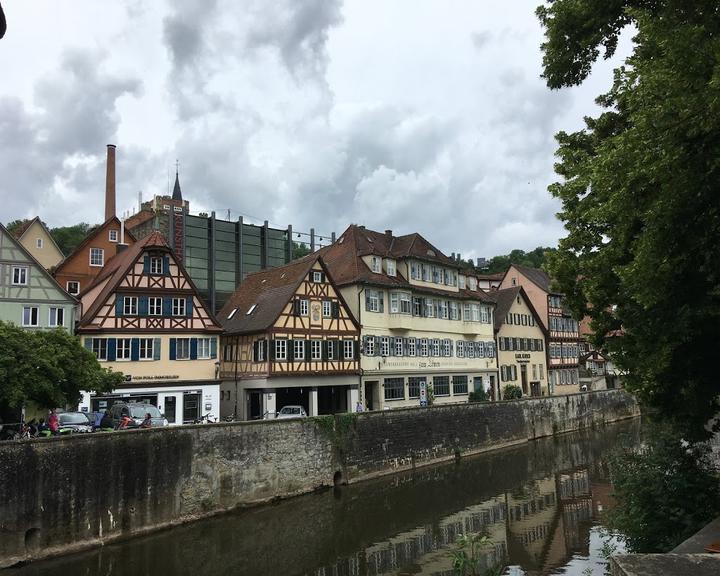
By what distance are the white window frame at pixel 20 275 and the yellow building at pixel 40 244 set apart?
494 inches

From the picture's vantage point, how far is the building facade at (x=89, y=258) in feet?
140

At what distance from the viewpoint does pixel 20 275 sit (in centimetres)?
3294

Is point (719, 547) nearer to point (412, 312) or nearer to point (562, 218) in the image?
point (562, 218)

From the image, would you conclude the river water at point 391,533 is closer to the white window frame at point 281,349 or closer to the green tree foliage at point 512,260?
the white window frame at point 281,349

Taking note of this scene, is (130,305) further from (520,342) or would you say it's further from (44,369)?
(520,342)

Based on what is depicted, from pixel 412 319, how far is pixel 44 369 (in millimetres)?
25906

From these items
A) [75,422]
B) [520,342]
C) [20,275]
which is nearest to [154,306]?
[20,275]

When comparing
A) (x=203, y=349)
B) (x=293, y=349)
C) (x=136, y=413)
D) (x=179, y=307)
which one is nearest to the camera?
(x=136, y=413)

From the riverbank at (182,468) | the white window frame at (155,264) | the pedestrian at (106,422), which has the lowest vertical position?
the riverbank at (182,468)

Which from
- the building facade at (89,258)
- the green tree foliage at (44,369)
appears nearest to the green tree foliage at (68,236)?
the building facade at (89,258)

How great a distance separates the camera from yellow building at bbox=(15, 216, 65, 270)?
45.2 meters

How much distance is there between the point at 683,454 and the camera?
12.7 meters

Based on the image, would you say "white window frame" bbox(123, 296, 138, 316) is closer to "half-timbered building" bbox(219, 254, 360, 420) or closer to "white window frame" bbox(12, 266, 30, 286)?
Result: "white window frame" bbox(12, 266, 30, 286)

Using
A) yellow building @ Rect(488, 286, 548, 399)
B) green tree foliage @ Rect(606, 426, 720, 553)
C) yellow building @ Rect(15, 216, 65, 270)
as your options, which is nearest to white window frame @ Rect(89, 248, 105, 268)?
yellow building @ Rect(15, 216, 65, 270)
